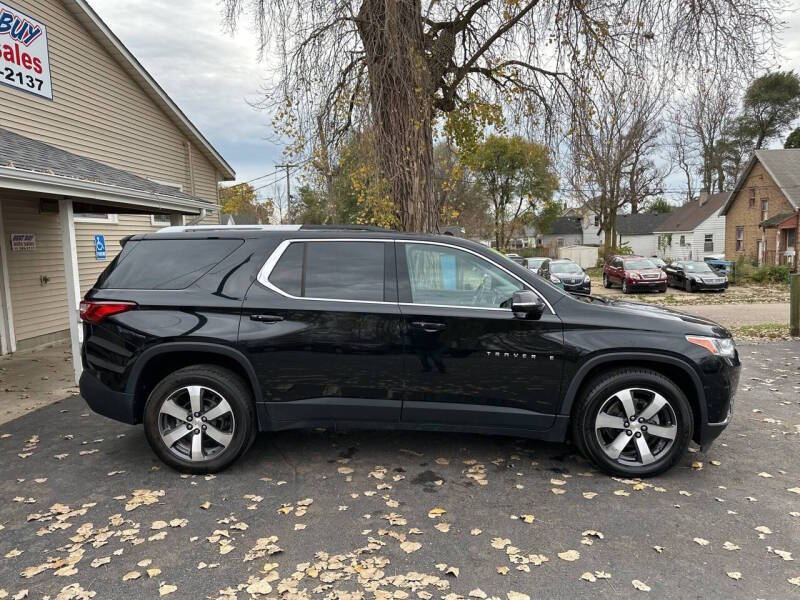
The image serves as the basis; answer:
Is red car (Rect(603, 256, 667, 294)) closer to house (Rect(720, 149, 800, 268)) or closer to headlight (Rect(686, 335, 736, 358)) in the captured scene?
house (Rect(720, 149, 800, 268))

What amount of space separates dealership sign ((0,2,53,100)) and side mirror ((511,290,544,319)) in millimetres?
9387

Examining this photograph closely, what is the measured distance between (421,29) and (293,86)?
7.29 ft

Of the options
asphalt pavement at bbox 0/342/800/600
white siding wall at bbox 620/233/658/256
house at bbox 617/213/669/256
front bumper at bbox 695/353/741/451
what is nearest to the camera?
asphalt pavement at bbox 0/342/800/600

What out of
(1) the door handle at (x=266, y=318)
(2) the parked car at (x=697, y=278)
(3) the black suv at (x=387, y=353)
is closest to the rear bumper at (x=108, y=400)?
(3) the black suv at (x=387, y=353)

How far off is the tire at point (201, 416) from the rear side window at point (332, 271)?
85 cm

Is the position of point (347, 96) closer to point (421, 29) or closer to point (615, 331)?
point (421, 29)

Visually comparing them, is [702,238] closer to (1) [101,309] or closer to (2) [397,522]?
(2) [397,522]

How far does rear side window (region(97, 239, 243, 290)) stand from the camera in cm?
412

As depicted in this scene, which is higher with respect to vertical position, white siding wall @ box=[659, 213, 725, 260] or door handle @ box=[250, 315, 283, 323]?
white siding wall @ box=[659, 213, 725, 260]

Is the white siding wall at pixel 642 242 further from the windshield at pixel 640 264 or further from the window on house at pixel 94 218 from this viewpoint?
the window on house at pixel 94 218

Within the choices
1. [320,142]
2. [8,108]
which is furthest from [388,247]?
[8,108]

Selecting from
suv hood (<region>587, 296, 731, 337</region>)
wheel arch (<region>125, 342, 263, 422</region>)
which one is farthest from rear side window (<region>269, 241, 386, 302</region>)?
suv hood (<region>587, 296, 731, 337</region>)

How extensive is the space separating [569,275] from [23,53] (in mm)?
18809

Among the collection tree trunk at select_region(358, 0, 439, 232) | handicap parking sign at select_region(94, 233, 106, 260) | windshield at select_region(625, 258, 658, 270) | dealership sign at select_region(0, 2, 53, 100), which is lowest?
windshield at select_region(625, 258, 658, 270)
